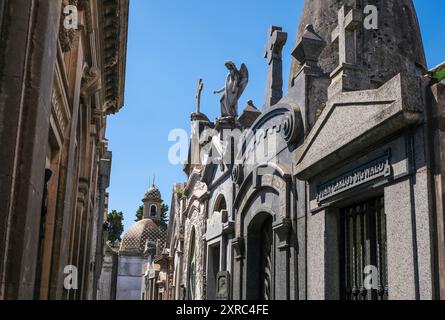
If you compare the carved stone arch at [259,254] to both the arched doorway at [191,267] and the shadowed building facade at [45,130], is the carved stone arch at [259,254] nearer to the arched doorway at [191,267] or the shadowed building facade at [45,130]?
the shadowed building facade at [45,130]

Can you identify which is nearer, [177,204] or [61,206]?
[61,206]

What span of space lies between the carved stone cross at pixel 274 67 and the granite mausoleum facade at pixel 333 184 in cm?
2

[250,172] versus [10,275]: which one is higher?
[250,172]

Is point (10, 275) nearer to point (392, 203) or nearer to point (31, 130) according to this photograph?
point (31, 130)

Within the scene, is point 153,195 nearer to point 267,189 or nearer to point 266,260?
point 266,260

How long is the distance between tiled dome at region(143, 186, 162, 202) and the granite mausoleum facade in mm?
40026

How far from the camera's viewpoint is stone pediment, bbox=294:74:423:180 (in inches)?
225

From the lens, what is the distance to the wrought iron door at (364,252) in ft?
21.8

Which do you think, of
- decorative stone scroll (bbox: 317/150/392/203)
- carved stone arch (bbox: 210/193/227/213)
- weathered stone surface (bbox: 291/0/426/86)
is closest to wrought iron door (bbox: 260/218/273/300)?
decorative stone scroll (bbox: 317/150/392/203)

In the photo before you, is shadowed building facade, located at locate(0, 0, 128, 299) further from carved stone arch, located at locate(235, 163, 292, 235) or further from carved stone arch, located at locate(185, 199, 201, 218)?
carved stone arch, located at locate(185, 199, 201, 218)

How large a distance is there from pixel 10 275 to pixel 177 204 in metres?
19.5

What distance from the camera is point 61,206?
27.9 feet

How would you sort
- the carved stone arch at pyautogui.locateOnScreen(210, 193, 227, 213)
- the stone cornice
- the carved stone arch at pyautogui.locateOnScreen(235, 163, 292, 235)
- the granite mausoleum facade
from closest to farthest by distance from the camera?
1. the granite mausoleum facade
2. the carved stone arch at pyautogui.locateOnScreen(235, 163, 292, 235)
3. the stone cornice
4. the carved stone arch at pyautogui.locateOnScreen(210, 193, 227, 213)

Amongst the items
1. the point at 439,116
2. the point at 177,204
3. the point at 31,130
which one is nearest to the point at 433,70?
the point at 439,116
